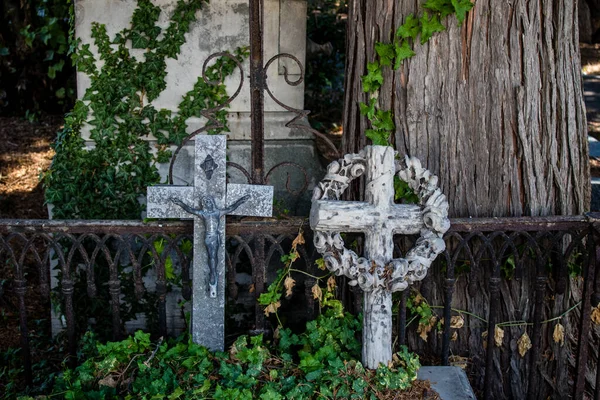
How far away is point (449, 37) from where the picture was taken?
12.7 feet

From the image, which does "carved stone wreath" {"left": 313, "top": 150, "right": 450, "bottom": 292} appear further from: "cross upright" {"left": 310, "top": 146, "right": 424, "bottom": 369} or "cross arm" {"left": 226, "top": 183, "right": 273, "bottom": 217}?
"cross arm" {"left": 226, "top": 183, "right": 273, "bottom": 217}

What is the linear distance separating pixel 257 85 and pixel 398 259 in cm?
122

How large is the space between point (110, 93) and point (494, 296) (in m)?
2.63

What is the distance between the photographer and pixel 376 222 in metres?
3.53

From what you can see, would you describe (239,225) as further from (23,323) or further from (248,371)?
(23,323)

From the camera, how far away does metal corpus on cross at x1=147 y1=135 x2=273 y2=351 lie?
12.2 feet

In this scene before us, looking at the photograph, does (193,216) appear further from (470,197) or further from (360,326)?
(470,197)

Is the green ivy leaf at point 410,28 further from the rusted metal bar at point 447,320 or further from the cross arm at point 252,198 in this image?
the rusted metal bar at point 447,320

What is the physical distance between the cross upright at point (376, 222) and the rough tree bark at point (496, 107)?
503mm

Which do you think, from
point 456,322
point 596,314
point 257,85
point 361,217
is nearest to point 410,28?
point 257,85

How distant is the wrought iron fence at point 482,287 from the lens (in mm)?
3818

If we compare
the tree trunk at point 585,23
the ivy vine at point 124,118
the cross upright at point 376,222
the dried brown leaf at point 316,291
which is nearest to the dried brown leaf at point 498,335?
the cross upright at point 376,222

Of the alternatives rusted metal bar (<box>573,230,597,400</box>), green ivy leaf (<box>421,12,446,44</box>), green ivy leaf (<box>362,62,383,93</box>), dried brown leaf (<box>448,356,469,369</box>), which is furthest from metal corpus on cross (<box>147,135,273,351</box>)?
rusted metal bar (<box>573,230,597,400</box>)

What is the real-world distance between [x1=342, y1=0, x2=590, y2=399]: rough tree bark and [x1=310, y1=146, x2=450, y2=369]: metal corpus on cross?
0.47 meters
